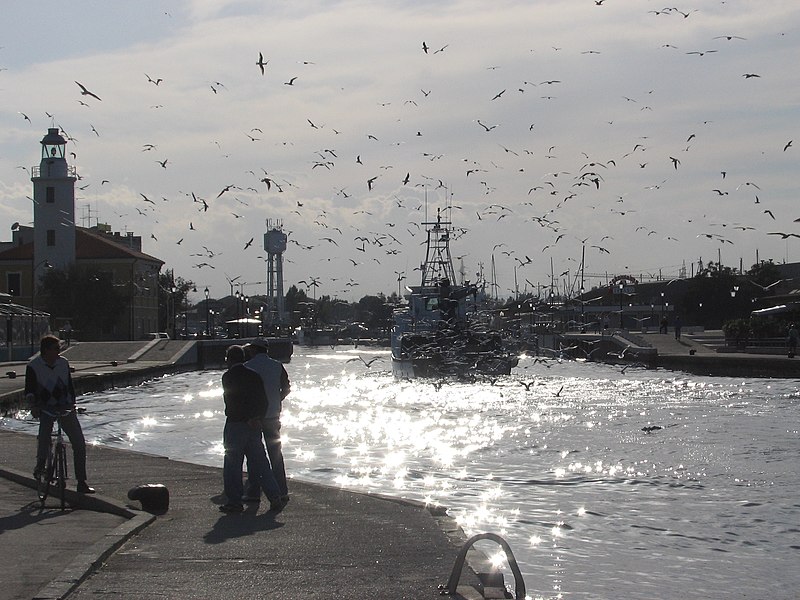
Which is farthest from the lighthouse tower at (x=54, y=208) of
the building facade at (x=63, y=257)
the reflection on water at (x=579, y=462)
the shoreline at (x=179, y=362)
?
the reflection on water at (x=579, y=462)

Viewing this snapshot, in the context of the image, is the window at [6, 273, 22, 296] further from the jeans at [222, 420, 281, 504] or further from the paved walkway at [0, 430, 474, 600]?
the jeans at [222, 420, 281, 504]

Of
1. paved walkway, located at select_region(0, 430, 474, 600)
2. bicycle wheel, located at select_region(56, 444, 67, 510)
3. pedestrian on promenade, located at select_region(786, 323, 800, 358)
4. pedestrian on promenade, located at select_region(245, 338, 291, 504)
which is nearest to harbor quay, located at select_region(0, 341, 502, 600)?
paved walkway, located at select_region(0, 430, 474, 600)

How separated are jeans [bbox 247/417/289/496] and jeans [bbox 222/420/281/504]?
8.5 inches

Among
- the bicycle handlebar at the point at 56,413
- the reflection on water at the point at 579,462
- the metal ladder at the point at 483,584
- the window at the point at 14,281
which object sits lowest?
the reflection on water at the point at 579,462

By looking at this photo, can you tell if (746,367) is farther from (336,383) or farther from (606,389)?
(336,383)

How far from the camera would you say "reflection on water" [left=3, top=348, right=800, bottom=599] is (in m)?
13.1

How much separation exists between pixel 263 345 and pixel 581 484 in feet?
25.6

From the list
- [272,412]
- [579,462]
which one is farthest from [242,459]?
[579,462]

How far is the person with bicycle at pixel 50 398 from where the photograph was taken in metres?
12.8

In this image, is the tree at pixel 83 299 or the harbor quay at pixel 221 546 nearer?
the harbor quay at pixel 221 546

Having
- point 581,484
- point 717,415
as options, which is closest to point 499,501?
point 581,484

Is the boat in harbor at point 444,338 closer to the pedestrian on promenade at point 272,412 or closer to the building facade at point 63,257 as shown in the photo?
the building facade at point 63,257

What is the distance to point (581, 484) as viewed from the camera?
1917cm

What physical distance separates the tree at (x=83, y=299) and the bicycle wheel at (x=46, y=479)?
73.3 m
